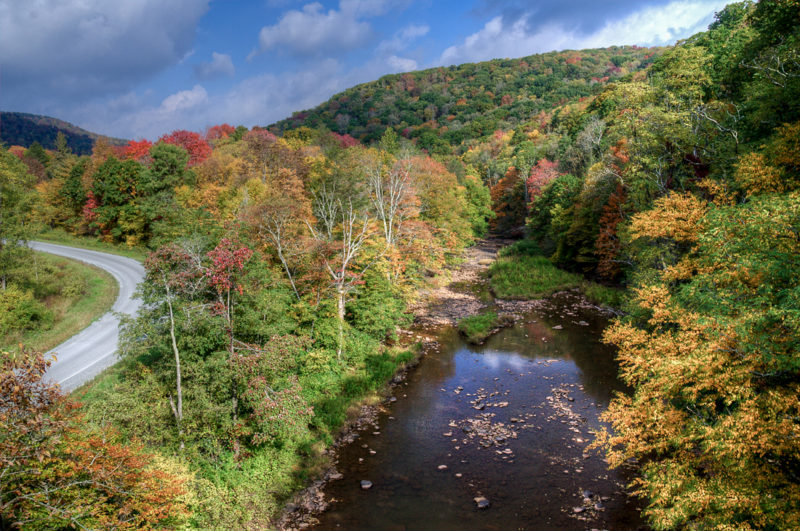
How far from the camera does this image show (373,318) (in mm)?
24375

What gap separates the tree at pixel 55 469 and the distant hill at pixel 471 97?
102 meters

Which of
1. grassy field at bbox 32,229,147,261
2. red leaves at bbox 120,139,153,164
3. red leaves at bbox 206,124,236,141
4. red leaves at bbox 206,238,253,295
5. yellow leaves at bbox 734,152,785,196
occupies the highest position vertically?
red leaves at bbox 206,124,236,141

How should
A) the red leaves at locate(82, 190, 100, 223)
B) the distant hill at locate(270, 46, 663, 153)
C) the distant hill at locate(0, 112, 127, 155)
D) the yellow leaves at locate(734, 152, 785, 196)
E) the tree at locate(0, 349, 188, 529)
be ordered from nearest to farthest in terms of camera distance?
the tree at locate(0, 349, 188, 529) < the yellow leaves at locate(734, 152, 785, 196) < the red leaves at locate(82, 190, 100, 223) < the distant hill at locate(270, 46, 663, 153) < the distant hill at locate(0, 112, 127, 155)

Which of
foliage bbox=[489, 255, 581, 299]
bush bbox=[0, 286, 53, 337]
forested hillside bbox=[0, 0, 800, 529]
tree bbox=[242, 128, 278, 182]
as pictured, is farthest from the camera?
tree bbox=[242, 128, 278, 182]

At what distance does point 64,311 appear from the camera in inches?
933

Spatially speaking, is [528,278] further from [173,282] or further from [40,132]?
[40,132]

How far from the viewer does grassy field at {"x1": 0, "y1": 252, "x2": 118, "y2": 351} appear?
20062mm

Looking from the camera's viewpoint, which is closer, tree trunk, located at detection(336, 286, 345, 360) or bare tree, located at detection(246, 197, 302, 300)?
tree trunk, located at detection(336, 286, 345, 360)

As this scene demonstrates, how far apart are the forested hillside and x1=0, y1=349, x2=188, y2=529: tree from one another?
0.20 feet

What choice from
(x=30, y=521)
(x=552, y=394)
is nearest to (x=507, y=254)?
(x=552, y=394)

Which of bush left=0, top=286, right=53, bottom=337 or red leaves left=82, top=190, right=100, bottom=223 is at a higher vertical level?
red leaves left=82, top=190, right=100, bottom=223

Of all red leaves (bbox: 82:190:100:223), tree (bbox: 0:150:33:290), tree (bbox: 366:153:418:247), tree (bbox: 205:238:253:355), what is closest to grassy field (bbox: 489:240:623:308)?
tree (bbox: 366:153:418:247)

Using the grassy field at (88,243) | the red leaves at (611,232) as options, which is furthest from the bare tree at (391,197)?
the grassy field at (88,243)

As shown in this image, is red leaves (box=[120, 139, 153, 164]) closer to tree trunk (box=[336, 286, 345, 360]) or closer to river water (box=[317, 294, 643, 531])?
tree trunk (box=[336, 286, 345, 360])
